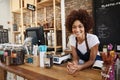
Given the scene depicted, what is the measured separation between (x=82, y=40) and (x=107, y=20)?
1697 mm

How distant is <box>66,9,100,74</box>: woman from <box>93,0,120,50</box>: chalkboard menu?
1.52 metres

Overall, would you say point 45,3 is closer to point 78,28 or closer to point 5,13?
point 5,13

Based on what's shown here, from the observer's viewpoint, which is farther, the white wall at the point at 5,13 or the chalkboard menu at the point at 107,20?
the white wall at the point at 5,13

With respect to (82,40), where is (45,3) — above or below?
above

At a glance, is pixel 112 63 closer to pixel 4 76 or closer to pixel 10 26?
pixel 4 76

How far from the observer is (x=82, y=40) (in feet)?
5.69

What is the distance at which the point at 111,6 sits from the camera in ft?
10.2

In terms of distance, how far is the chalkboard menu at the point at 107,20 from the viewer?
9.98ft

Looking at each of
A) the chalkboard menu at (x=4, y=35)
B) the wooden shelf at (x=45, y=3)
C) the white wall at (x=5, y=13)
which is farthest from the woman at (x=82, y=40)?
the white wall at (x=5, y=13)

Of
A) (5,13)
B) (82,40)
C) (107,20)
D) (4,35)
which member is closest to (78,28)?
(82,40)

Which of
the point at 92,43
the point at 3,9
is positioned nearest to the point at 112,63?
the point at 92,43

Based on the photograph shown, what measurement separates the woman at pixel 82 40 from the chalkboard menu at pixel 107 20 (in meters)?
1.52

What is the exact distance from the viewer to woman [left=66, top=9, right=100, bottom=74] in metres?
1.58

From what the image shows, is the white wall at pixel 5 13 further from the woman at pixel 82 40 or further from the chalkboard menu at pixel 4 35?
the woman at pixel 82 40
